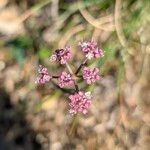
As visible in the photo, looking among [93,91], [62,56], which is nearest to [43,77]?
[62,56]

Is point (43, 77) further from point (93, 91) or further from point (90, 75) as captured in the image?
point (93, 91)

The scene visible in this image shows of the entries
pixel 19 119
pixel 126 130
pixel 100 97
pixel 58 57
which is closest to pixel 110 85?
pixel 100 97

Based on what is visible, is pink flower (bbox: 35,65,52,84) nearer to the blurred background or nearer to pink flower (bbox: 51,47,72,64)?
pink flower (bbox: 51,47,72,64)

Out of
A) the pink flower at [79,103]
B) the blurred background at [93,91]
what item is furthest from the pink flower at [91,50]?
the blurred background at [93,91]

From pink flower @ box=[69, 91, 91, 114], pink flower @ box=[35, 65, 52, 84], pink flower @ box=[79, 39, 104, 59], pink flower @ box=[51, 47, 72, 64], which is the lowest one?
pink flower @ box=[69, 91, 91, 114]

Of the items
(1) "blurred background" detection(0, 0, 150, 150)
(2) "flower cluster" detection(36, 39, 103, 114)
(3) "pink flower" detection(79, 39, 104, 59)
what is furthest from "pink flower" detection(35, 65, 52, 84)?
(1) "blurred background" detection(0, 0, 150, 150)

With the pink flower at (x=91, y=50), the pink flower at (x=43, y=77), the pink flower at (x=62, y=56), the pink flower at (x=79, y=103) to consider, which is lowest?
the pink flower at (x=79, y=103)

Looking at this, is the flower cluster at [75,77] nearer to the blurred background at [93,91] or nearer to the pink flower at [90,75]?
the pink flower at [90,75]

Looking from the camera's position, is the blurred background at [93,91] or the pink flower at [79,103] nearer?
the pink flower at [79,103]
